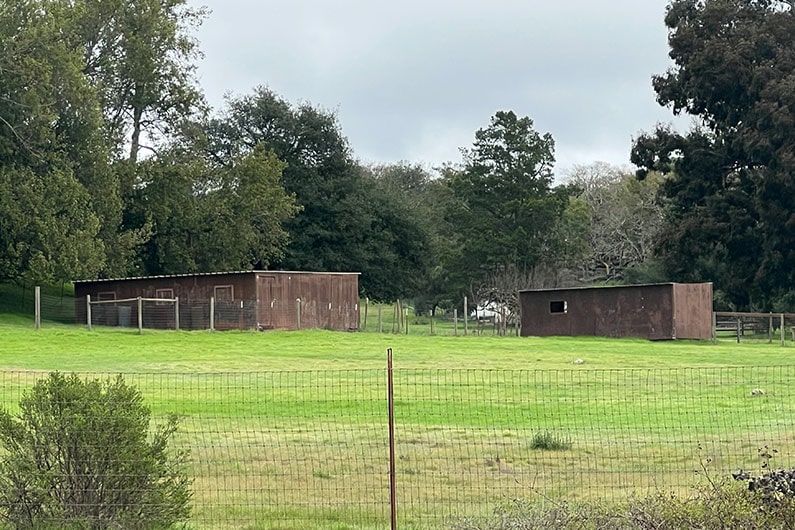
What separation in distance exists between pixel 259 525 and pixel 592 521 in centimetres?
330

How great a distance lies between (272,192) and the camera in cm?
6316

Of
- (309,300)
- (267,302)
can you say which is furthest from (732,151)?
(267,302)

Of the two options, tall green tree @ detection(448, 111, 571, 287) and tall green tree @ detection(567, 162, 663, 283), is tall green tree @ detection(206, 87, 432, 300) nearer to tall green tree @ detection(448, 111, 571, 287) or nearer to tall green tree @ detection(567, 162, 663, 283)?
tall green tree @ detection(448, 111, 571, 287)

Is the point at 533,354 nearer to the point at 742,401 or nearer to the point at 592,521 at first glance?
the point at 742,401

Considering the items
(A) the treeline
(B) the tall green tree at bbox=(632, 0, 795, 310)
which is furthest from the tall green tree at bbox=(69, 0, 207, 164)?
(B) the tall green tree at bbox=(632, 0, 795, 310)

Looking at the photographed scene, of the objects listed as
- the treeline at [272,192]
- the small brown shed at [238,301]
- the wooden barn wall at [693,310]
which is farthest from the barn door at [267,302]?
the wooden barn wall at [693,310]

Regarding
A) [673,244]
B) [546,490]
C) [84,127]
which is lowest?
[546,490]

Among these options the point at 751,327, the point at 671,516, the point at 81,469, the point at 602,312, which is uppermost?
the point at 602,312

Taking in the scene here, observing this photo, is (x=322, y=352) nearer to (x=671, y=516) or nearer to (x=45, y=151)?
(x=45, y=151)

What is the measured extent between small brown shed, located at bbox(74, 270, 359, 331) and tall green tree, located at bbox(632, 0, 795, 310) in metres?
17.4

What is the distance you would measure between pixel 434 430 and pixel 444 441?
46.9 inches

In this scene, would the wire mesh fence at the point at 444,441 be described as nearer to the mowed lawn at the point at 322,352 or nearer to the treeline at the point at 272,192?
the mowed lawn at the point at 322,352

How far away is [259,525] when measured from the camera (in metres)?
11.1

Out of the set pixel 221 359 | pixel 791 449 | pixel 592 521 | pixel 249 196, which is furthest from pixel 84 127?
pixel 592 521
